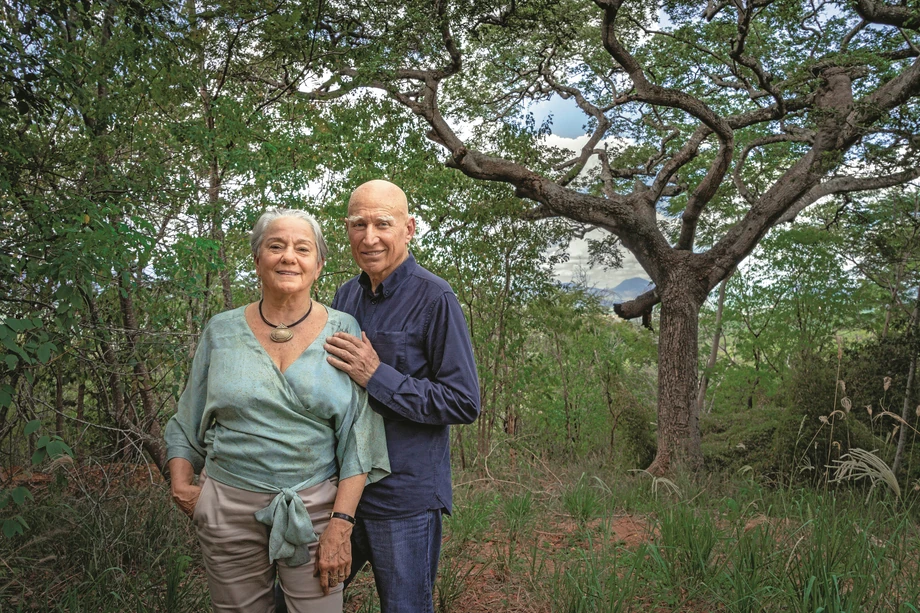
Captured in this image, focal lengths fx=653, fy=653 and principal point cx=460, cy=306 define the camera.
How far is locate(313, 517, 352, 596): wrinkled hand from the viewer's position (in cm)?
176

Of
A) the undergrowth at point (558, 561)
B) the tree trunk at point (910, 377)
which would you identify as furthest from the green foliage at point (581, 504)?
the tree trunk at point (910, 377)

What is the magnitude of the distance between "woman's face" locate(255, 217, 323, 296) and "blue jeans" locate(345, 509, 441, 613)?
2.46 ft

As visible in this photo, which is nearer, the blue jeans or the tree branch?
the blue jeans

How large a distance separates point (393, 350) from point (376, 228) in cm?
38

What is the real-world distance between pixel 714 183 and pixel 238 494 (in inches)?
307

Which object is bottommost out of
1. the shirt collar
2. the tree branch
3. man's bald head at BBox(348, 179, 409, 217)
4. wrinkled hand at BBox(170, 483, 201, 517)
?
wrinkled hand at BBox(170, 483, 201, 517)

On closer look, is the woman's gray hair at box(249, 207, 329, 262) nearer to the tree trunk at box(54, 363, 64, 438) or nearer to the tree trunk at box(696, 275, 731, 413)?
the tree trunk at box(54, 363, 64, 438)

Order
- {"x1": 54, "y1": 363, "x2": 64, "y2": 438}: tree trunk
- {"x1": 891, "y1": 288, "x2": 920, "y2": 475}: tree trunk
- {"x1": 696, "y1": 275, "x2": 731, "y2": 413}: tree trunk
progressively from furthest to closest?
{"x1": 696, "y1": 275, "x2": 731, "y2": 413}: tree trunk → {"x1": 891, "y1": 288, "x2": 920, "y2": 475}: tree trunk → {"x1": 54, "y1": 363, "x2": 64, "y2": 438}: tree trunk

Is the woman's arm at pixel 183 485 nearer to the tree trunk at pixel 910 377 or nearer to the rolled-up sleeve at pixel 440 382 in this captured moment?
the rolled-up sleeve at pixel 440 382

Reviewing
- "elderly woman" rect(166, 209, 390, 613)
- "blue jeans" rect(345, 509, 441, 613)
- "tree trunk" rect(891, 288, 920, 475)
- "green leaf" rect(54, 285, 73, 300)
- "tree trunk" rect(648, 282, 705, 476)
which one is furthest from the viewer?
"tree trunk" rect(648, 282, 705, 476)

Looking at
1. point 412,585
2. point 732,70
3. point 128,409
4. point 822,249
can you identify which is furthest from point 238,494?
point 822,249

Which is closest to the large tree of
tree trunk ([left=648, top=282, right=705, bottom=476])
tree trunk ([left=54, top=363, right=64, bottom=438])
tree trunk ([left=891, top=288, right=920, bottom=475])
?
tree trunk ([left=648, top=282, right=705, bottom=476])

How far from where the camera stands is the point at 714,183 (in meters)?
8.23

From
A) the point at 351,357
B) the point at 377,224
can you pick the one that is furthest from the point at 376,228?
the point at 351,357
